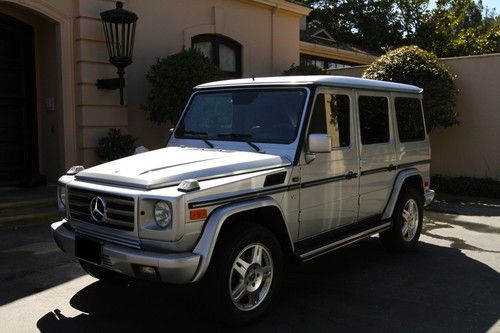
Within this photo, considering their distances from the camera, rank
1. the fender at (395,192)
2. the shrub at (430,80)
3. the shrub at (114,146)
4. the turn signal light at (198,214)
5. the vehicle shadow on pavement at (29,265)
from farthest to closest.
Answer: the shrub at (430,80) → the shrub at (114,146) → the fender at (395,192) → the vehicle shadow on pavement at (29,265) → the turn signal light at (198,214)

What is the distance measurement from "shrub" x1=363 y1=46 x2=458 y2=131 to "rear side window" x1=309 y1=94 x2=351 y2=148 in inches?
281

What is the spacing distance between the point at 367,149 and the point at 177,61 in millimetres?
5241

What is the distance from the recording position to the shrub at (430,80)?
1191 centimetres

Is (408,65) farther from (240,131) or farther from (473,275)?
(240,131)

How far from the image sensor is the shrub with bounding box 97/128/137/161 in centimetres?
934

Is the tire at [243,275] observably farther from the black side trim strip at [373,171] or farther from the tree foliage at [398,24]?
the tree foliage at [398,24]

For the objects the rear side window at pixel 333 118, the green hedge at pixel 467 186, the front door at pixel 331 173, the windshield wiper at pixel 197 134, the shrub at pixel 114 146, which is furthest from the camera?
the green hedge at pixel 467 186

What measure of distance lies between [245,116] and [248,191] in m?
1.15

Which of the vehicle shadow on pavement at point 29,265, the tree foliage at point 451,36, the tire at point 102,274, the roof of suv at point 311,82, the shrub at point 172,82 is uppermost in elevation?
the tree foliage at point 451,36

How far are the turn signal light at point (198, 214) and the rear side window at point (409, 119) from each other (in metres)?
3.29

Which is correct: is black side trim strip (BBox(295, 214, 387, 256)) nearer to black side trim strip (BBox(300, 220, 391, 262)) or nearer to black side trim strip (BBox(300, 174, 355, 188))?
black side trim strip (BBox(300, 220, 391, 262))

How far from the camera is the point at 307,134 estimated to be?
4.77 m

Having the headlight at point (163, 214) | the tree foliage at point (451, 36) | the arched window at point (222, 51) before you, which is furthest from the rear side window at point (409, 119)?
the tree foliage at point (451, 36)

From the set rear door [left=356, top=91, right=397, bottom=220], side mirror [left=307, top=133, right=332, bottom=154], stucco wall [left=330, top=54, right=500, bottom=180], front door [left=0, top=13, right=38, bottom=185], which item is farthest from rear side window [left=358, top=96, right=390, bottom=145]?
Result: stucco wall [left=330, top=54, right=500, bottom=180]
